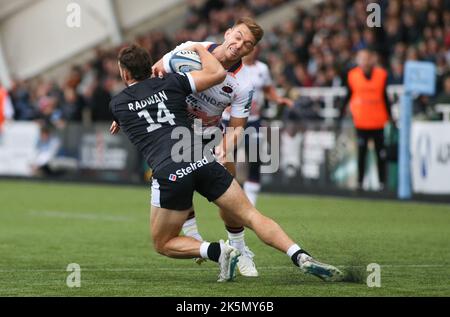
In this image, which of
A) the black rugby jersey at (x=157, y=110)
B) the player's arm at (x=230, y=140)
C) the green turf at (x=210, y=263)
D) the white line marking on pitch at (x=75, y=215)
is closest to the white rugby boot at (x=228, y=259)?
the green turf at (x=210, y=263)

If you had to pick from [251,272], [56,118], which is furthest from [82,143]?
[251,272]

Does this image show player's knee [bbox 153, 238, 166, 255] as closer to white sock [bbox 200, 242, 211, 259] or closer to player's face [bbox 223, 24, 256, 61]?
white sock [bbox 200, 242, 211, 259]

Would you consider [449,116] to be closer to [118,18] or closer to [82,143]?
[82,143]

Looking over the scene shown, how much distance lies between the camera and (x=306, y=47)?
2478 centimetres

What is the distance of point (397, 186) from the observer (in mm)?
19359

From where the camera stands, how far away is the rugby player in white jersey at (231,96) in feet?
29.9

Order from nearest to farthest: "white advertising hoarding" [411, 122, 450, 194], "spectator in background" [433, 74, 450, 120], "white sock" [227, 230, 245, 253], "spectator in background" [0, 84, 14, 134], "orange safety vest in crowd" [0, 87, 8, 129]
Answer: "white sock" [227, 230, 245, 253], "white advertising hoarding" [411, 122, 450, 194], "spectator in background" [433, 74, 450, 120], "orange safety vest in crowd" [0, 87, 8, 129], "spectator in background" [0, 84, 14, 134]

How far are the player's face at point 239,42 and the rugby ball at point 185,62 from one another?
0.93 feet

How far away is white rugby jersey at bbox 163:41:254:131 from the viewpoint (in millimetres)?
9586

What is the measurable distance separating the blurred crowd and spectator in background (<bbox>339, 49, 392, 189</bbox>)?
1226mm

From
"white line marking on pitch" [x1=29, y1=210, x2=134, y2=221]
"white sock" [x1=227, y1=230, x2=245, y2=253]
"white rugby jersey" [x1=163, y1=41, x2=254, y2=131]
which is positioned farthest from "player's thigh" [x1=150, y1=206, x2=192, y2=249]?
"white line marking on pitch" [x1=29, y1=210, x2=134, y2=221]

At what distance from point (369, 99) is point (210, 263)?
895cm

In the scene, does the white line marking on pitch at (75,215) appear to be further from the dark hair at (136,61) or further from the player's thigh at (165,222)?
the dark hair at (136,61)
